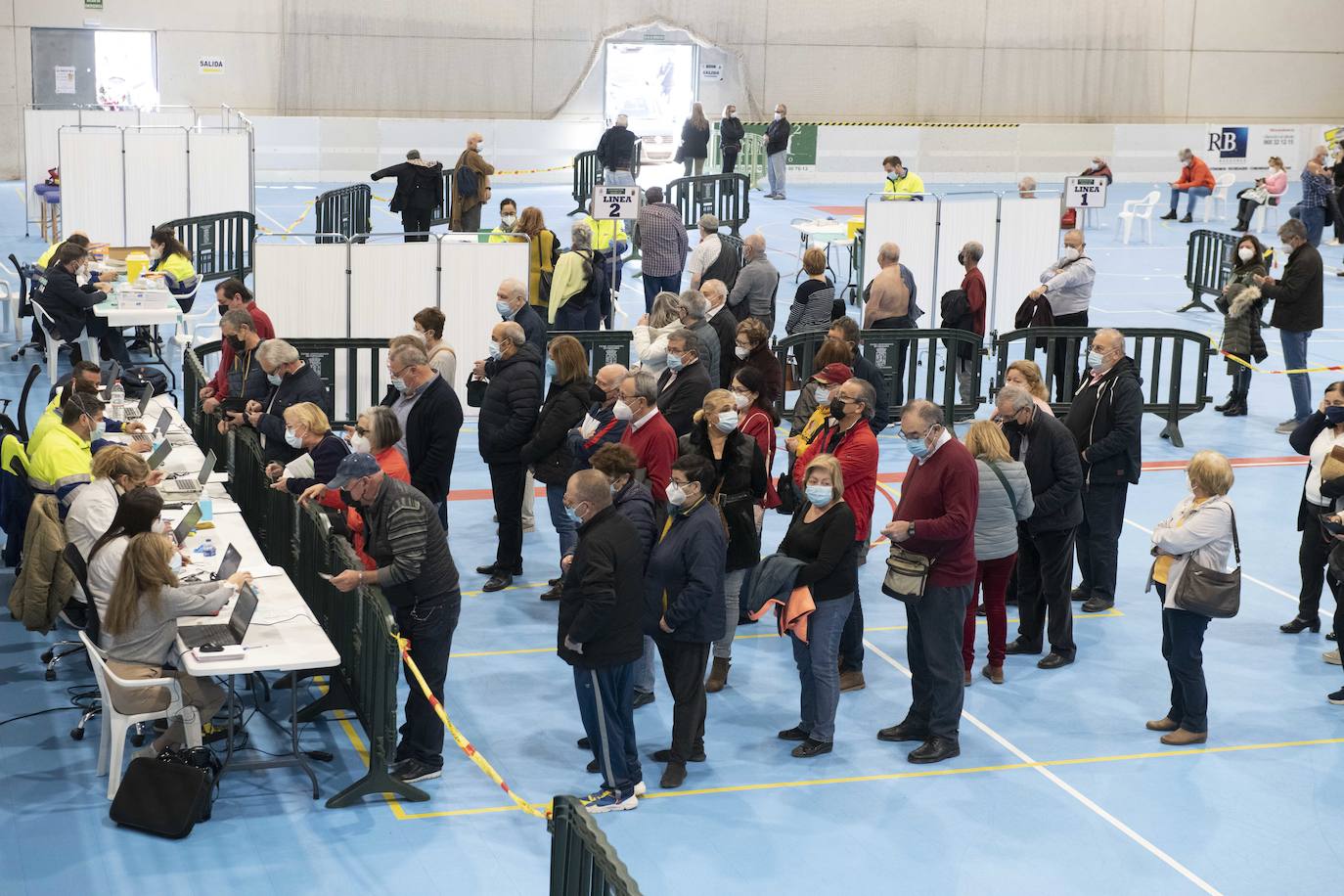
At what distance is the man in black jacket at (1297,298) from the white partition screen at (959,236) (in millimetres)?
3561

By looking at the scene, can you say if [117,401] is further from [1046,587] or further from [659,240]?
[659,240]

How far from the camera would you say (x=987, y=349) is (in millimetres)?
18172

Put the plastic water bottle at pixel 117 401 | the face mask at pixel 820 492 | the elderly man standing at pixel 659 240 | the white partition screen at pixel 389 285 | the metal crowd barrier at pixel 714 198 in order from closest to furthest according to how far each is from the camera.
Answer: the face mask at pixel 820 492 → the plastic water bottle at pixel 117 401 → the white partition screen at pixel 389 285 → the elderly man standing at pixel 659 240 → the metal crowd barrier at pixel 714 198

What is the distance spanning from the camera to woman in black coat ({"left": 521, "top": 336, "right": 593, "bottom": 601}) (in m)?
10.4

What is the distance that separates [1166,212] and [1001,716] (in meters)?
26.6

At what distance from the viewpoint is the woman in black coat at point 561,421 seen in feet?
34.0

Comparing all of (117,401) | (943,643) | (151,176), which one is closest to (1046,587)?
(943,643)

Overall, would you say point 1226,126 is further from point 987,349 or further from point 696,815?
point 696,815

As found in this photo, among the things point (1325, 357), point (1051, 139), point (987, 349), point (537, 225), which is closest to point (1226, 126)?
point (1051, 139)

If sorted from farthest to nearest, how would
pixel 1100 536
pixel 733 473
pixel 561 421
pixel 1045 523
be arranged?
pixel 1100 536 < pixel 561 421 < pixel 1045 523 < pixel 733 473

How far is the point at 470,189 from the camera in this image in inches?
912

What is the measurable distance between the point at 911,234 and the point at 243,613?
40.2 feet

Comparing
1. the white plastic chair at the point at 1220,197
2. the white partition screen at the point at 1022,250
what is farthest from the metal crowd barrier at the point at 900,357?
the white plastic chair at the point at 1220,197

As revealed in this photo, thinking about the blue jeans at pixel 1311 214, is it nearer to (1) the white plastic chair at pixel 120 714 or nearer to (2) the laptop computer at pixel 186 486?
(2) the laptop computer at pixel 186 486
